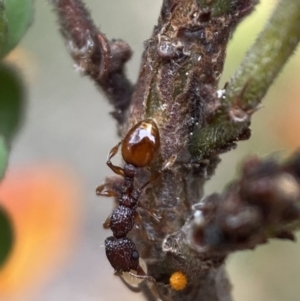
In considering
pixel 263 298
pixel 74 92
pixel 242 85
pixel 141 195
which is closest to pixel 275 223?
pixel 242 85

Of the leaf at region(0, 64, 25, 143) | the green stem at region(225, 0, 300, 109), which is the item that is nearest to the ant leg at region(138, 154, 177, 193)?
the green stem at region(225, 0, 300, 109)

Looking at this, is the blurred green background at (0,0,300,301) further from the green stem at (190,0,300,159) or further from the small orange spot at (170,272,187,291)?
the green stem at (190,0,300,159)

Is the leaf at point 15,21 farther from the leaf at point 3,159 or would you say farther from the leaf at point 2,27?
the leaf at point 3,159

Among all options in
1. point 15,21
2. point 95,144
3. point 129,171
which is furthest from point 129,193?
point 95,144

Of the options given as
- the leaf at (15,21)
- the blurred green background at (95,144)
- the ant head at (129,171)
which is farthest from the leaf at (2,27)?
the blurred green background at (95,144)

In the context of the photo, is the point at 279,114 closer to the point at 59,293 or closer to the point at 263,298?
the point at 263,298

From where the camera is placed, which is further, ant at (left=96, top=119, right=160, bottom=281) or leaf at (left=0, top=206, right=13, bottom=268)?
leaf at (left=0, top=206, right=13, bottom=268)
